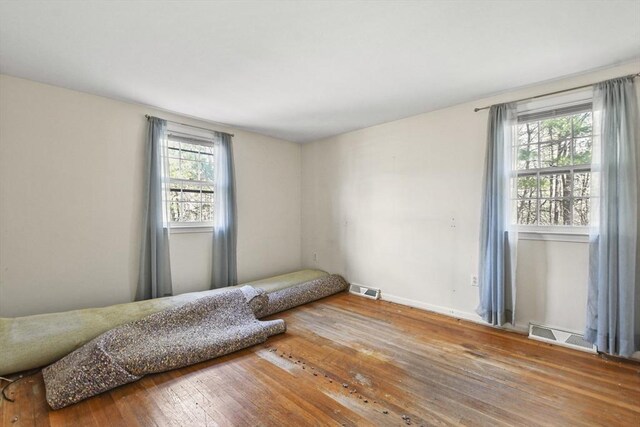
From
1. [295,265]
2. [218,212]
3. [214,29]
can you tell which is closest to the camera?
[214,29]

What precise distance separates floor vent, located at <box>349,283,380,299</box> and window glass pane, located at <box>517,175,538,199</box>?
215 centimetres

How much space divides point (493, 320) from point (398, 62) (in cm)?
269

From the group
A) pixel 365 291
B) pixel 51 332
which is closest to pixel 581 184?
pixel 365 291

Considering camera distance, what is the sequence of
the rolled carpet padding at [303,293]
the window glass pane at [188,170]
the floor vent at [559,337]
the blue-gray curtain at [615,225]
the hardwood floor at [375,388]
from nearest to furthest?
the hardwood floor at [375,388]
the blue-gray curtain at [615,225]
the floor vent at [559,337]
the rolled carpet padding at [303,293]
the window glass pane at [188,170]

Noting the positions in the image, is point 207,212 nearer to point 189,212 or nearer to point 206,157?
point 189,212

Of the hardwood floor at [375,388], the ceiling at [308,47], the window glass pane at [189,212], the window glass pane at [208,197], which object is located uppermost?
the ceiling at [308,47]

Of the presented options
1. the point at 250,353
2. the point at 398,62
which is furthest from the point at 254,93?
the point at 250,353

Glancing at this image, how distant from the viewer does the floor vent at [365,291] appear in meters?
4.00

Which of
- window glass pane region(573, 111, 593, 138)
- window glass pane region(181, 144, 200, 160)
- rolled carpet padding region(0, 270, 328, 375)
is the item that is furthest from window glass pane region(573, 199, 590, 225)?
window glass pane region(181, 144, 200, 160)

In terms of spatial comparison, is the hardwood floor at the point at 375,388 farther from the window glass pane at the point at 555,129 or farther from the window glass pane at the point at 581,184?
the window glass pane at the point at 555,129

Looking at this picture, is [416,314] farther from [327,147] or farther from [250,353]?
[327,147]

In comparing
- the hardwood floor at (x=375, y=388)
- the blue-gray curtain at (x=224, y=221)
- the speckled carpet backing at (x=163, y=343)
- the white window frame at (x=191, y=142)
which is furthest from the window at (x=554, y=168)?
the white window frame at (x=191, y=142)

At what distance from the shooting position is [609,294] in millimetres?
2279

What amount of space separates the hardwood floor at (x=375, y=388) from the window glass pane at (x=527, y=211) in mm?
1164
